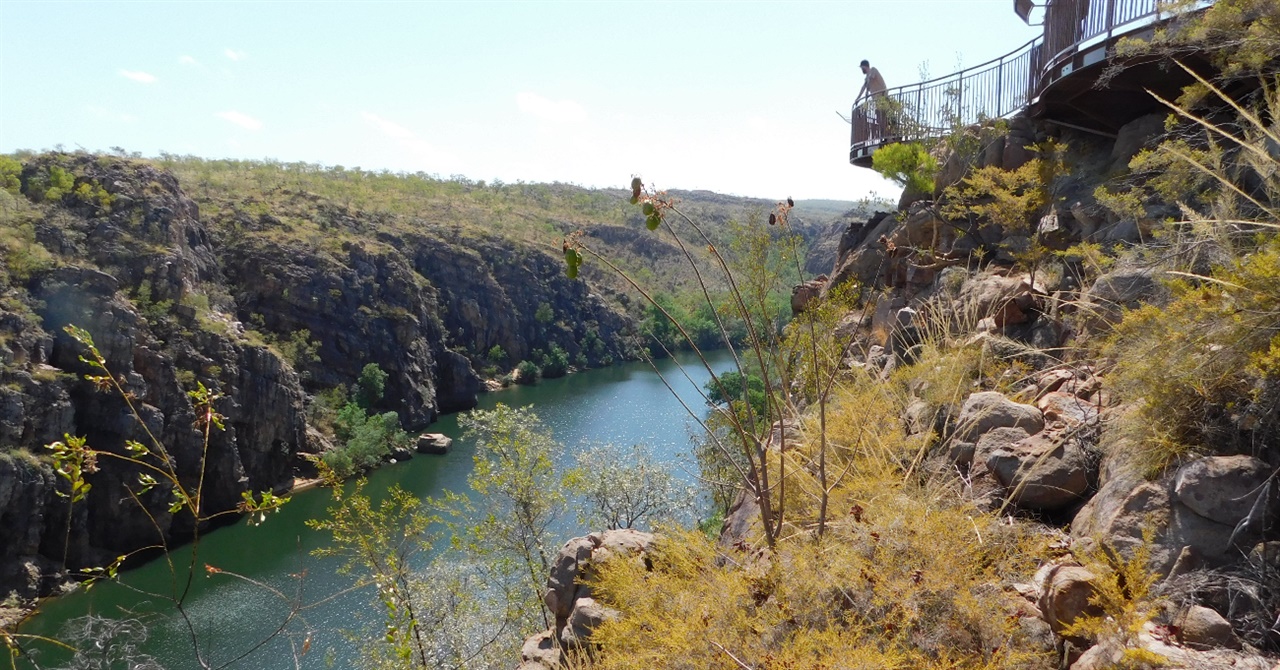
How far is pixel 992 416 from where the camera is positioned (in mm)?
5453

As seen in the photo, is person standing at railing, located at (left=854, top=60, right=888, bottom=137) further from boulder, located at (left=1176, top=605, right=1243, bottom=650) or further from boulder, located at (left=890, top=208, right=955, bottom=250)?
boulder, located at (left=1176, top=605, right=1243, bottom=650)

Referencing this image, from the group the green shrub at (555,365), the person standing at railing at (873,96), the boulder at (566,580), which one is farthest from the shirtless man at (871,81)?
the green shrub at (555,365)

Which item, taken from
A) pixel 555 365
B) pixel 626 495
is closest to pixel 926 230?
pixel 626 495

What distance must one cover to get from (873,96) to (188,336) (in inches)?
1220

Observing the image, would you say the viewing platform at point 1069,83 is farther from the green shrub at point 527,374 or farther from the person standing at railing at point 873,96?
the green shrub at point 527,374

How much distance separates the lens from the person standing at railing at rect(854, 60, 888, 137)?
12711 mm

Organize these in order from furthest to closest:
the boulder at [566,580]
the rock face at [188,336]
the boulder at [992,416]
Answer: the rock face at [188,336] → the boulder at [566,580] → the boulder at [992,416]

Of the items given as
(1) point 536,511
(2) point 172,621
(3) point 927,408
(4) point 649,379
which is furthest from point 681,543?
(4) point 649,379

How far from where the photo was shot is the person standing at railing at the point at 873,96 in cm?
1271

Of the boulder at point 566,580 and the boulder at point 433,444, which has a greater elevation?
the boulder at point 566,580

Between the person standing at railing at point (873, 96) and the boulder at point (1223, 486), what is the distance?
9.89 m

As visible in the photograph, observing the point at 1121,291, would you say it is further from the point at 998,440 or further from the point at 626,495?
the point at 626,495

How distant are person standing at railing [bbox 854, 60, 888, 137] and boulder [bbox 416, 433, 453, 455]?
1193 inches

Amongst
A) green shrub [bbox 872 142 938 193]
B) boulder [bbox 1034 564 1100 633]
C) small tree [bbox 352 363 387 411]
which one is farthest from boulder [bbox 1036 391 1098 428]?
small tree [bbox 352 363 387 411]
